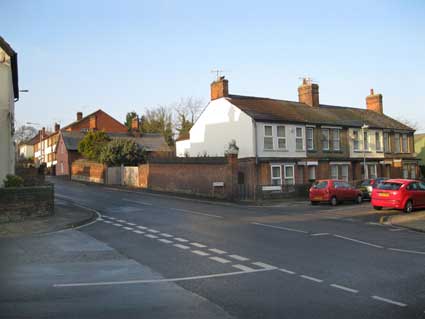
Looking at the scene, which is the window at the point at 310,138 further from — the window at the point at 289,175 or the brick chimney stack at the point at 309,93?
the brick chimney stack at the point at 309,93

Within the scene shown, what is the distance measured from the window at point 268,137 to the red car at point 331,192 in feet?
22.7

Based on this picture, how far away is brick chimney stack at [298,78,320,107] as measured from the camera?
41281mm

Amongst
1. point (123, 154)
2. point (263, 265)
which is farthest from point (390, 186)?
point (123, 154)

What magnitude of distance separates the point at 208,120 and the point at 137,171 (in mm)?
7935

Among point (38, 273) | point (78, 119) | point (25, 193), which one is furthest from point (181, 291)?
point (78, 119)

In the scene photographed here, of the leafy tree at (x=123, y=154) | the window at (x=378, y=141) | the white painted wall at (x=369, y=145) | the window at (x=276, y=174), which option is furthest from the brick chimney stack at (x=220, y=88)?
the window at (x=378, y=141)

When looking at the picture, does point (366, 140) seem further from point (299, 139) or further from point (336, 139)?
point (299, 139)

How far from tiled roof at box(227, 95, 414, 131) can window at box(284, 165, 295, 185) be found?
11.9 feet

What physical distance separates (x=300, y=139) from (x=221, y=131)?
657cm

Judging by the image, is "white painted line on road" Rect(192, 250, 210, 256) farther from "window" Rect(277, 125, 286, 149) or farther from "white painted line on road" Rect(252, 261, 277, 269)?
"window" Rect(277, 125, 286, 149)

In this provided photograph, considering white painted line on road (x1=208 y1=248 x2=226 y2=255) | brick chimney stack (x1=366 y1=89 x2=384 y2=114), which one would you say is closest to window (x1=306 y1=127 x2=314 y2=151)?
brick chimney stack (x1=366 y1=89 x2=384 y2=114)

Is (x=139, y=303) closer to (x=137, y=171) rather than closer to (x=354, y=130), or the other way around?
(x=137, y=171)

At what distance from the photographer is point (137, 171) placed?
130 ft

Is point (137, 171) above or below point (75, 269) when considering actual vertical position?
Answer: above
